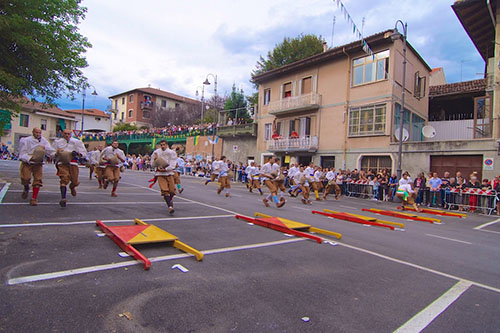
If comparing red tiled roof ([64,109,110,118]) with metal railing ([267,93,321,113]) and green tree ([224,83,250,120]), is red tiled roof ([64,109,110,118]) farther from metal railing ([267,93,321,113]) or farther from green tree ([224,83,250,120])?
metal railing ([267,93,321,113])

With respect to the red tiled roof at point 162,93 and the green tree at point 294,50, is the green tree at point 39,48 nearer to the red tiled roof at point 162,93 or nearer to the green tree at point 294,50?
the green tree at point 294,50

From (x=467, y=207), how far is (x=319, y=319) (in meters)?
15.2

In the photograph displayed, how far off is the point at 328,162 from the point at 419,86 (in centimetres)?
981

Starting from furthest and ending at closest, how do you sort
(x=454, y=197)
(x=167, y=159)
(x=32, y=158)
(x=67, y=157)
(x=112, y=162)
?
(x=454, y=197)
(x=112, y=162)
(x=167, y=159)
(x=67, y=157)
(x=32, y=158)

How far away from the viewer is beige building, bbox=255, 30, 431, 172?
2219cm

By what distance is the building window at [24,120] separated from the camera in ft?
165

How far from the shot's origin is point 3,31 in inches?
346

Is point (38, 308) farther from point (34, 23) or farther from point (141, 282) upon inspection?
point (34, 23)

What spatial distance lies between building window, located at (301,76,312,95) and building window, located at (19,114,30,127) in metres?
46.7

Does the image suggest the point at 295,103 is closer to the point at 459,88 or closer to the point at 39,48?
the point at 459,88

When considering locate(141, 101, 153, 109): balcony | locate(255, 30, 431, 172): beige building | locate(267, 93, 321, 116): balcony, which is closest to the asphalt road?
locate(255, 30, 431, 172): beige building

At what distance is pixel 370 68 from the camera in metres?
23.3

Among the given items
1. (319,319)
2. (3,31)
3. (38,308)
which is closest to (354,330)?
(319,319)

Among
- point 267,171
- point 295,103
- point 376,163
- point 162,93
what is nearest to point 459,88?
point 376,163
